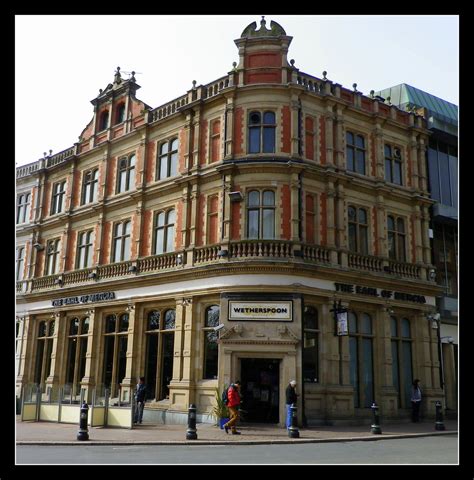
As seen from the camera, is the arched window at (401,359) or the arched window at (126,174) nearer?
the arched window at (401,359)

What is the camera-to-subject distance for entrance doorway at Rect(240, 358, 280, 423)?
2181 centimetres

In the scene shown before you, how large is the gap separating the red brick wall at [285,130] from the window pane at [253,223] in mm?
3009

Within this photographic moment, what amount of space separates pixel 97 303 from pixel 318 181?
12.5 metres

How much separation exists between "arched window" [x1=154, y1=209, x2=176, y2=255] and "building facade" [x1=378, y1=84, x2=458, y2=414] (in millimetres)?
13404

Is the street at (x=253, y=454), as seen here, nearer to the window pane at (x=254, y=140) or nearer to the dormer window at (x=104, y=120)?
the window pane at (x=254, y=140)

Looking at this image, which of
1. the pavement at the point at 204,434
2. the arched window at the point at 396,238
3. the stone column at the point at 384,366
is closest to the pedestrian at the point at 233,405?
the pavement at the point at 204,434

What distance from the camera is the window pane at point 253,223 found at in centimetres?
2303

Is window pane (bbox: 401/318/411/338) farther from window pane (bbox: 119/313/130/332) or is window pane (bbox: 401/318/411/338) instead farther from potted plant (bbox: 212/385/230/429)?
window pane (bbox: 119/313/130/332)

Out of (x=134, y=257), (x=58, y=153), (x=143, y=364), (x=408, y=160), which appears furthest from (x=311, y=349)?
(x=58, y=153)

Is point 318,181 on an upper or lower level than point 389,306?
upper

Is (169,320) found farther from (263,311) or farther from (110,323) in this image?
(263,311)
